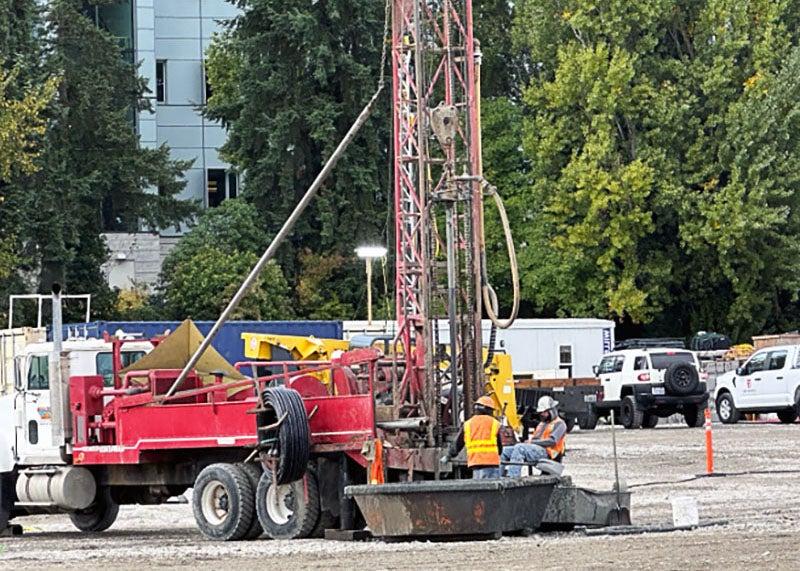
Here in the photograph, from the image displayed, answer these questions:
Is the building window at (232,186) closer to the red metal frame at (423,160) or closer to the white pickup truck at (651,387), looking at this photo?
the white pickup truck at (651,387)

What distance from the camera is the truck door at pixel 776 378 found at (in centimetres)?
4469

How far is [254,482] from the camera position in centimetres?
2297

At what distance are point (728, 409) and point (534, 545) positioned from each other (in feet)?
91.5

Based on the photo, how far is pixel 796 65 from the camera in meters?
60.6

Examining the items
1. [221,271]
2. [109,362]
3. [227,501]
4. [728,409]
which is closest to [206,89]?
[221,271]

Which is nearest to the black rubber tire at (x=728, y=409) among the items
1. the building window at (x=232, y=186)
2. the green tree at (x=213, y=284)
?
the green tree at (x=213, y=284)

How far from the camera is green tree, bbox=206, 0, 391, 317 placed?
6316 centimetres

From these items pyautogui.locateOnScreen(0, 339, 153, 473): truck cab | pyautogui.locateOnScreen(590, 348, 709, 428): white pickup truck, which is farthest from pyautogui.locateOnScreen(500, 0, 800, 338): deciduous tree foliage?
pyautogui.locateOnScreen(0, 339, 153, 473): truck cab

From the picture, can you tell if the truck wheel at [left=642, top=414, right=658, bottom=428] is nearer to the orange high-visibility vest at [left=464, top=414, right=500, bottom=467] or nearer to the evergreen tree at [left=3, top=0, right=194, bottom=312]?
the evergreen tree at [left=3, top=0, right=194, bottom=312]

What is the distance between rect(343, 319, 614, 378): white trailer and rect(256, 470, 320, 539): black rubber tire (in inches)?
1123

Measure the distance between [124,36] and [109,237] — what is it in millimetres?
8839

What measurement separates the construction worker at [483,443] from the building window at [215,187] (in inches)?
2199

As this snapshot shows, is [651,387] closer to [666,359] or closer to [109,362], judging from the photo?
[666,359]

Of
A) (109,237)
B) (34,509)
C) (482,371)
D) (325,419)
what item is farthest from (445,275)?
(109,237)
